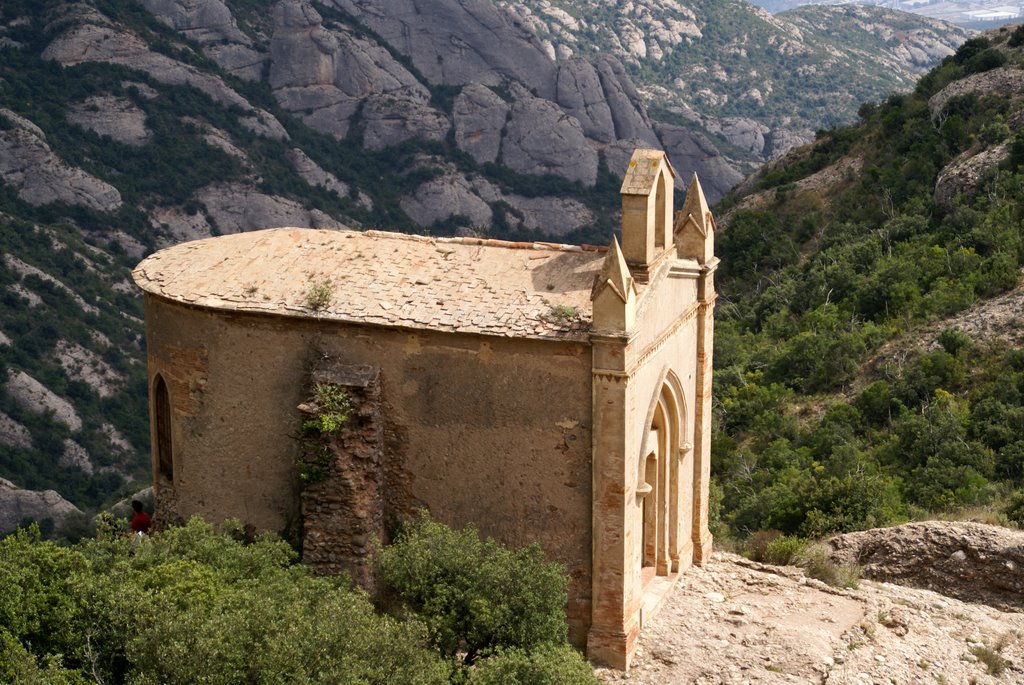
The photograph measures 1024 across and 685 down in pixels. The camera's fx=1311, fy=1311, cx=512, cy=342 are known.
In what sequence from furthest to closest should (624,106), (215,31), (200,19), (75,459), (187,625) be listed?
(624,106) < (215,31) < (200,19) < (75,459) < (187,625)

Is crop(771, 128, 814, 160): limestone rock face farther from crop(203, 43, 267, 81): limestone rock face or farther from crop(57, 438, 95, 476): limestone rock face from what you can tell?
crop(57, 438, 95, 476): limestone rock face

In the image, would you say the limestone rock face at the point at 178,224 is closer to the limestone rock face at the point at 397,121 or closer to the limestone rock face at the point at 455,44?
the limestone rock face at the point at 397,121

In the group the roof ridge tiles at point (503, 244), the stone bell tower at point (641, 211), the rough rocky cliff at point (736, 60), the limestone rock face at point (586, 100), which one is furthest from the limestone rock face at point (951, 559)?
the rough rocky cliff at point (736, 60)

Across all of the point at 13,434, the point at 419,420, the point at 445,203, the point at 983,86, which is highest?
the point at 983,86

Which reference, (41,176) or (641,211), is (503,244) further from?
(41,176)

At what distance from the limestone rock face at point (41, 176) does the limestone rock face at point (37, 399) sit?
1654cm

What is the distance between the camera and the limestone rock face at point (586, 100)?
330 ft

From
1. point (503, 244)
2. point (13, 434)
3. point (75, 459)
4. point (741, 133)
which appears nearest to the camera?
point (503, 244)

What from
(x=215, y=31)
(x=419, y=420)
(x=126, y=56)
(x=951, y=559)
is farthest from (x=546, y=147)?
(x=419, y=420)

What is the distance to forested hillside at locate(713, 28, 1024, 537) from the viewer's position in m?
28.7

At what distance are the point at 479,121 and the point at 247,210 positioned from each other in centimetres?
2464

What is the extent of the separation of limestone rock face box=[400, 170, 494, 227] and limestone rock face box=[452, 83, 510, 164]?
4.99 m

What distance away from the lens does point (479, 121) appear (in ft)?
313

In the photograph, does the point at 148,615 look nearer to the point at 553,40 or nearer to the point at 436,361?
the point at 436,361
